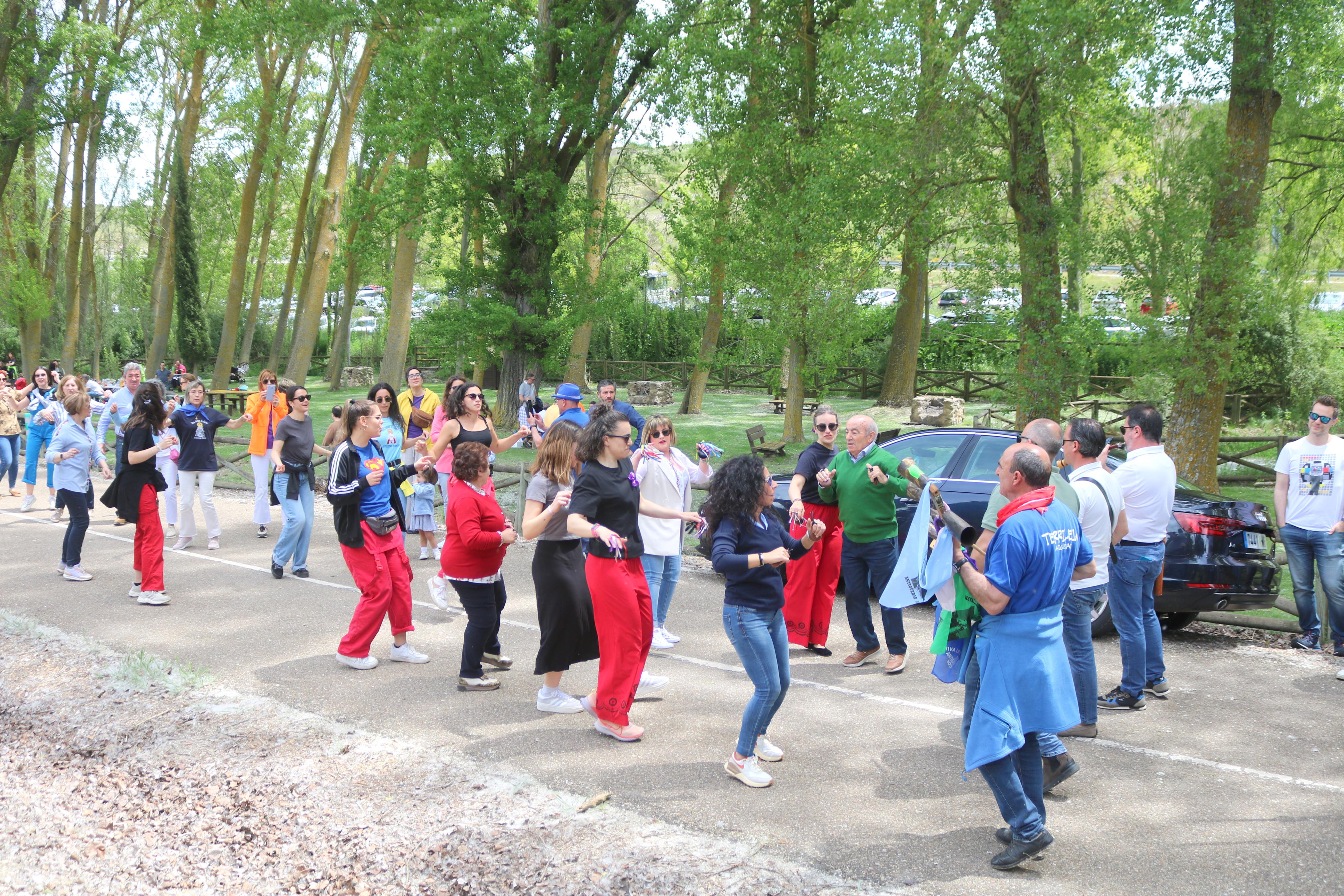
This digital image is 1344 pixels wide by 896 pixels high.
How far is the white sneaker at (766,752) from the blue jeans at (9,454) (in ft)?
41.0

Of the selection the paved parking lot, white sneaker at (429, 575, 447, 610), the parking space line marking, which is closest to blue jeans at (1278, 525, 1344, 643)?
the paved parking lot

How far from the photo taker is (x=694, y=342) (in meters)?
34.4

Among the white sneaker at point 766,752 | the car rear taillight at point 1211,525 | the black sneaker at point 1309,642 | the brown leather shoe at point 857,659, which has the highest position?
the car rear taillight at point 1211,525

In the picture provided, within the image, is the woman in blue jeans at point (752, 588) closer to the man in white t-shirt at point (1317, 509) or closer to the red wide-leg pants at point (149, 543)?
the man in white t-shirt at point (1317, 509)

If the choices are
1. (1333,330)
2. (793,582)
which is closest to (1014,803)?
(793,582)

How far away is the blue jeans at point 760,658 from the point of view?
462cm

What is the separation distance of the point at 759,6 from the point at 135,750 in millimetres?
17280

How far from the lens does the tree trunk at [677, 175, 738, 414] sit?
1838 centimetres

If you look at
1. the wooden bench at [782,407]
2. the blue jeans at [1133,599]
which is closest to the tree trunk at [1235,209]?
the blue jeans at [1133,599]

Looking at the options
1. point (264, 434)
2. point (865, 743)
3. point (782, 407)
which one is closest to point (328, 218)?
point (782, 407)

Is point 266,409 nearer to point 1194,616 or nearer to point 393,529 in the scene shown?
point 393,529

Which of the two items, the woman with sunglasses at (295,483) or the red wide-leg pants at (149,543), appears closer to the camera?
the red wide-leg pants at (149,543)

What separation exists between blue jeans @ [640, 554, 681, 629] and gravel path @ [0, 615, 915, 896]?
213cm

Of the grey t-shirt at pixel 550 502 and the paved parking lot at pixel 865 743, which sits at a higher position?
the grey t-shirt at pixel 550 502
